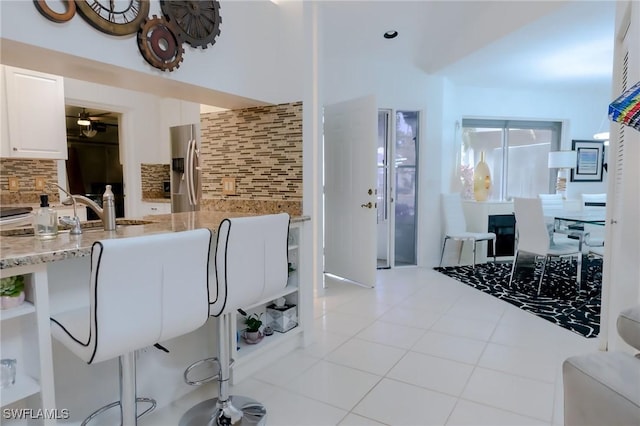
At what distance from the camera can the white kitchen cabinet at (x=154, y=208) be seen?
15.6 feet

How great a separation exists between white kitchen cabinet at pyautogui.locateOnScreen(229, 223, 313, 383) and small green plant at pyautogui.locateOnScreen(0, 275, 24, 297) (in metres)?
1.01

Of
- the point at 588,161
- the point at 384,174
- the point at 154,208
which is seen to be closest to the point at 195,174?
the point at 154,208

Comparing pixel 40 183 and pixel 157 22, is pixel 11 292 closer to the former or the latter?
A: pixel 157 22

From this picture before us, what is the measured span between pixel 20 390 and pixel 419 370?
6.31 feet

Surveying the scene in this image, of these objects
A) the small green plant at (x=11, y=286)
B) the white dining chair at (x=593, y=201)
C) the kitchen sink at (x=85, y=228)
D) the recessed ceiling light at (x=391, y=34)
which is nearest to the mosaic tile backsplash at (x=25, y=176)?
the kitchen sink at (x=85, y=228)

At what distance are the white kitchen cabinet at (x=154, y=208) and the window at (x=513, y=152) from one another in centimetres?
425

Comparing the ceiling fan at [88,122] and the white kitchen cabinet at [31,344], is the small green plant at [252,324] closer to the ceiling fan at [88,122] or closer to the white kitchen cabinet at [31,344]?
the white kitchen cabinet at [31,344]

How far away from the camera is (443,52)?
4.32 m

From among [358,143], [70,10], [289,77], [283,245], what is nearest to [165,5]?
[70,10]

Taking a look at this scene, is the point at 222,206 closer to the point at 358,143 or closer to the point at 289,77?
the point at 289,77

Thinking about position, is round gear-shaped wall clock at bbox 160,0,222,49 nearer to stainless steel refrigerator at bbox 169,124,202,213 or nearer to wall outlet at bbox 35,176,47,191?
stainless steel refrigerator at bbox 169,124,202,213

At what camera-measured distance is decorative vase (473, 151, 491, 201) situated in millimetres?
5246

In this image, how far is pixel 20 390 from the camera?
3.98 feet

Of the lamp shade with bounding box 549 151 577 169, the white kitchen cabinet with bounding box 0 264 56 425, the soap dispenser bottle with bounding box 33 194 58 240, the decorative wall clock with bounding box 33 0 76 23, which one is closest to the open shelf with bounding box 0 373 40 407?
the white kitchen cabinet with bounding box 0 264 56 425
